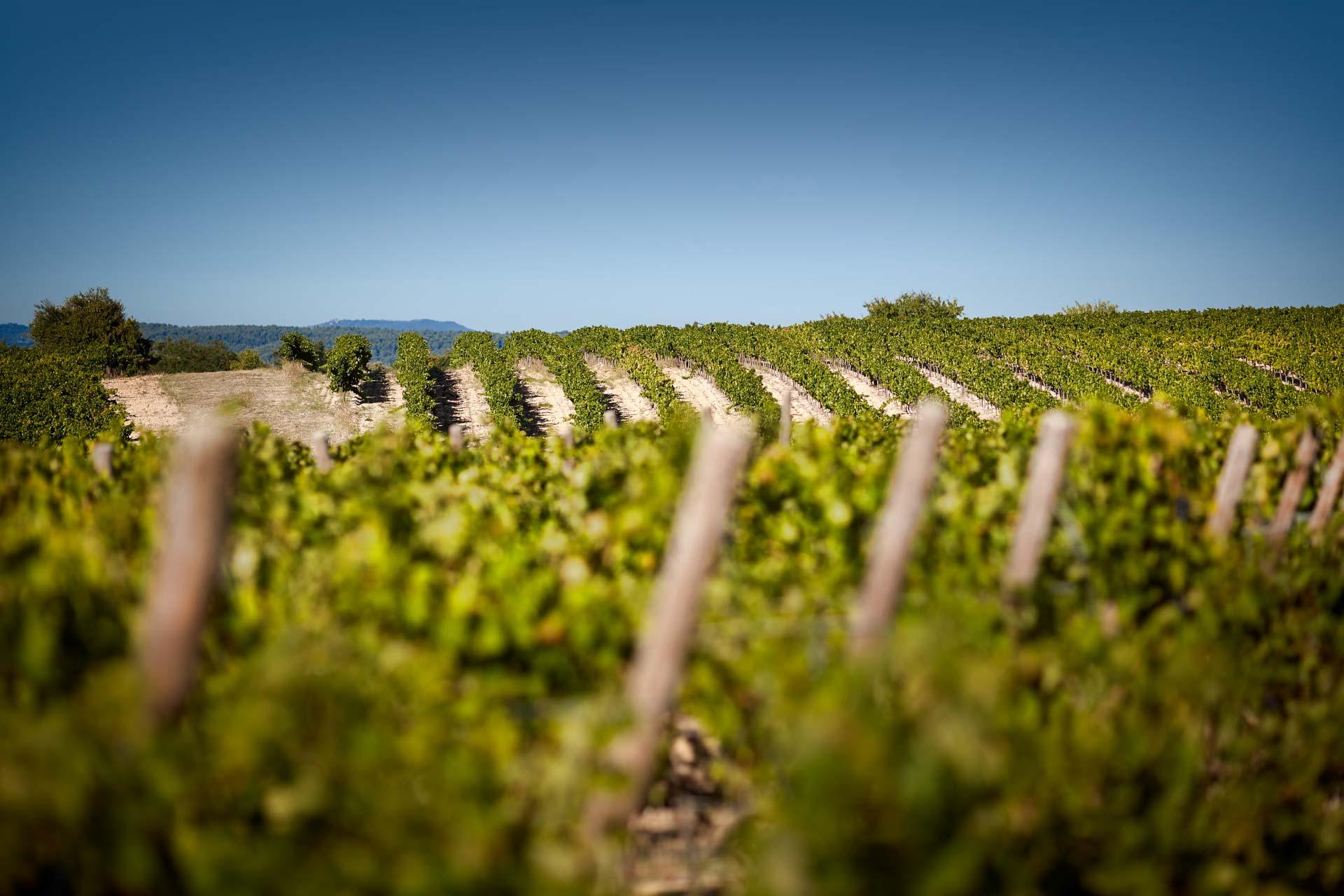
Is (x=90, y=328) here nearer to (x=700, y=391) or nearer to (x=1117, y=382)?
(x=700, y=391)

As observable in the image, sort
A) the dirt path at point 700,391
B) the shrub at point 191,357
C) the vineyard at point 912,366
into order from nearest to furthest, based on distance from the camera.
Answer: the vineyard at point 912,366, the dirt path at point 700,391, the shrub at point 191,357

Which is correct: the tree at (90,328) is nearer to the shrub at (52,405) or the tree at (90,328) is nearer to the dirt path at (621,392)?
the shrub at (52,405)

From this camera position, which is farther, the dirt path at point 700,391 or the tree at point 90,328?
the tree at point 90,328

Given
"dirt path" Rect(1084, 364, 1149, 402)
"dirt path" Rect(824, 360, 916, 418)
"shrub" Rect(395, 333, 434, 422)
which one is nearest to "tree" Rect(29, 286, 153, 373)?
"shrub" Rect(395, 333, 434, 422)

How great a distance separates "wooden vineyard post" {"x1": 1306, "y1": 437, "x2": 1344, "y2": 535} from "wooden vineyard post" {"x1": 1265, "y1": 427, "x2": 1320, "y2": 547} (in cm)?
10

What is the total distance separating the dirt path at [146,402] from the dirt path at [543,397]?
13.2 metres

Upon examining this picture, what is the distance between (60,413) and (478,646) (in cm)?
2632

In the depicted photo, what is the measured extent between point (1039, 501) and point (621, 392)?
84.5ft

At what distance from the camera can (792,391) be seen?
28.1 meters

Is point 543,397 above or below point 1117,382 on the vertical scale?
below

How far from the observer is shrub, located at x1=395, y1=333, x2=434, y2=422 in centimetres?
2195

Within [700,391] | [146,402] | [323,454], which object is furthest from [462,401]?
[323,454]

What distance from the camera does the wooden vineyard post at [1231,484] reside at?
107 inches

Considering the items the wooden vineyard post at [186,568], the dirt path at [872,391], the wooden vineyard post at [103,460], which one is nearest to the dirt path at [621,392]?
the dirt path at [872,391]
